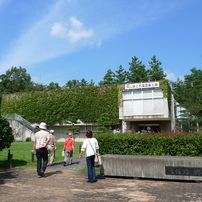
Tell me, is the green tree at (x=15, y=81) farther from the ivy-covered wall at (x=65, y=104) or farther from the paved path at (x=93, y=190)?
the paved path at (x=93, y=190)

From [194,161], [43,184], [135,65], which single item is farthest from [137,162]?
[135,65]

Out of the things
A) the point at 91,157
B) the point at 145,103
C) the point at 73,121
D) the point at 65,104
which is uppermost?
the point at 65,104

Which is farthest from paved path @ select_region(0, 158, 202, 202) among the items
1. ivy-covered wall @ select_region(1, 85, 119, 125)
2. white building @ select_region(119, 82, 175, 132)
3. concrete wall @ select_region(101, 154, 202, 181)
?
ivy-covered wall @ select_region(1, 85, 119, 125)

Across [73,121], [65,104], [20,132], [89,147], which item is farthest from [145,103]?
[89,147]

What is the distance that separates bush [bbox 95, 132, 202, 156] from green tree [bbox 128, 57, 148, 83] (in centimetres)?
4475

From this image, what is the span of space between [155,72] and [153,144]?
45.0 metres

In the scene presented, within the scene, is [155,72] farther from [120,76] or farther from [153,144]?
[153,144]

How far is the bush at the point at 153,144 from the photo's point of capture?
830cm

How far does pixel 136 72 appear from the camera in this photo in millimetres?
55031

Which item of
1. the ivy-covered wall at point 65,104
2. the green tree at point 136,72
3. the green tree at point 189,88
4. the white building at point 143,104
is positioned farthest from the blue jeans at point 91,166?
the green tree at point 136,72

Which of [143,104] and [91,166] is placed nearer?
[91,166]

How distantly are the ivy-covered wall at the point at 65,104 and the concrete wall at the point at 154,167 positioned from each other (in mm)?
23577

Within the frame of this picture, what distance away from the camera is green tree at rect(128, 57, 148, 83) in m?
53.2

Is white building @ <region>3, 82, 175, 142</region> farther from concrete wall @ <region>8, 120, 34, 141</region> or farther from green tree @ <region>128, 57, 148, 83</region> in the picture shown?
green tree @ <region>128, 57, 148, 83</region>
